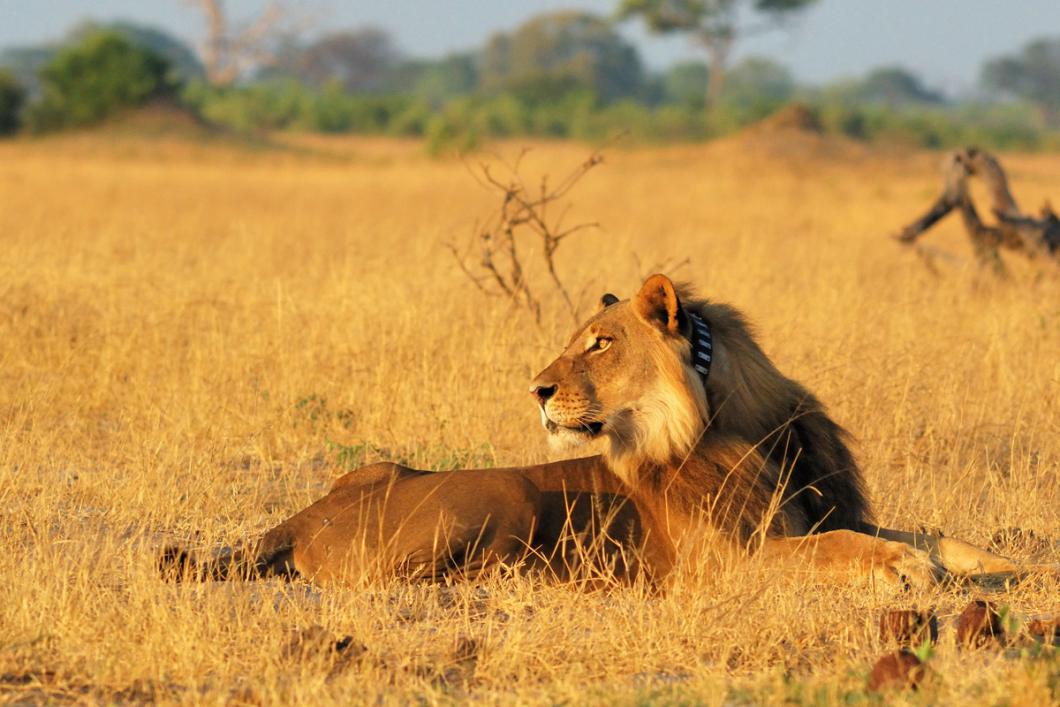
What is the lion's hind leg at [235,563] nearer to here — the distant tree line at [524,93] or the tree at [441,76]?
the distant tree line at [524,93]

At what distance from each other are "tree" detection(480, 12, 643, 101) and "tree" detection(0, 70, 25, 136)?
3602 centimetres

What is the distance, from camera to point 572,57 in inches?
3524

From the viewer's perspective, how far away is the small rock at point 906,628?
3.72 metres

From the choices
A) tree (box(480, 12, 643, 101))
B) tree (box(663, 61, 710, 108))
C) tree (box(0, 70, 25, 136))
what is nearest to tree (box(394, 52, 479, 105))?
tree (box(480, 12, 643, 101))

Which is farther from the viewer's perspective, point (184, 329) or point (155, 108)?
point (155, 108)

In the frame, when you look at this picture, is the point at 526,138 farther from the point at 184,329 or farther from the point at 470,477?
the point at 470,477

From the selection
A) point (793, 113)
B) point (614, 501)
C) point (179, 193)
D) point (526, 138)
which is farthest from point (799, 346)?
A: point (526, 138)

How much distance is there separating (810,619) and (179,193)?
53.5 ft

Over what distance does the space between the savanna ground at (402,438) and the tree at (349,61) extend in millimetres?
79922

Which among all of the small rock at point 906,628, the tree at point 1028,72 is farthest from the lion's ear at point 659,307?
the tree at point 1028,72

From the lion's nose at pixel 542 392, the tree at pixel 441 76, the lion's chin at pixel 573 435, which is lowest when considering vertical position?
the tree at pixel 441 76

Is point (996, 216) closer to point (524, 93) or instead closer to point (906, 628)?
point (906, 628)

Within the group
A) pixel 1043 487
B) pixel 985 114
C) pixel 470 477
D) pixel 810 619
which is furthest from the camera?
pixel 985 114

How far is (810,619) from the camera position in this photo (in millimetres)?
3906
